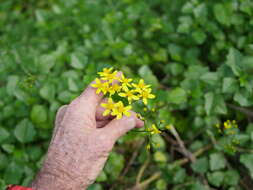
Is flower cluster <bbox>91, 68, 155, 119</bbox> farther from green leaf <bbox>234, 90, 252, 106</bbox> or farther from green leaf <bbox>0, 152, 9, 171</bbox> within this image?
green leaf <bbox>0, 152, 9, 171</bbox>

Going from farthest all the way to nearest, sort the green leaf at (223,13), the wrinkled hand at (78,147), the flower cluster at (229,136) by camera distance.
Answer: the green leaf at (223,13), the flower cluster at (229,136), the wrinkled hand at (78,147)

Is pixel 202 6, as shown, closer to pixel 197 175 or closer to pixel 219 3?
pixel 219 3

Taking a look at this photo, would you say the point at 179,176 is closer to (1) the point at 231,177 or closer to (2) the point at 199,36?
(1) the point at 231,177

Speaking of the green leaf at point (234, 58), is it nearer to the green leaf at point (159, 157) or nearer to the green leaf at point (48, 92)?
the green leaf at point (159, 157)

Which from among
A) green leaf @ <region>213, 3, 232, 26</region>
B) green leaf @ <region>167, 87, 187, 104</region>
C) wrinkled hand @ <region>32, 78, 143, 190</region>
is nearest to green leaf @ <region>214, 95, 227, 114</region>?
green leaf @ <region>167, 87, 187, 104</region>

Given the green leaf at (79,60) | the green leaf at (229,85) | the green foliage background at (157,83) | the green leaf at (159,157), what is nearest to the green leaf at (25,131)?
the green foliage background at (157,83)

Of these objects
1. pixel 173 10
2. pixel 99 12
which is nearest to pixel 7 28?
pixel 99 12

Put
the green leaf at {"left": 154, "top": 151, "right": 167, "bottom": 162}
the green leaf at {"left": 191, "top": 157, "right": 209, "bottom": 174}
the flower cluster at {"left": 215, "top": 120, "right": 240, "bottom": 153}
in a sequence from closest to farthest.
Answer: the flower cluster at {"left": 215, "top": 120, "right": 240, "bottom": 153}
the green leaf at {"left": 191, "top": 157, "right": 209, "bottom": 174}
the green leaf at {"left": 154, "top": 151, "right": 167, "bottom": 162}
